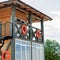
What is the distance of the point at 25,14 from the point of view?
66.2 feet

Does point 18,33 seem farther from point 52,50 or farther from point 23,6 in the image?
point 52,50

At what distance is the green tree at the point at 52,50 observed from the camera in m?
40.4

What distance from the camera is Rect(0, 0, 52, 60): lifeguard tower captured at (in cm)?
1719

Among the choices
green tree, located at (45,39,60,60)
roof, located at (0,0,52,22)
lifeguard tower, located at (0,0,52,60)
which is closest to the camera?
roof, located at (0,0,52,22)

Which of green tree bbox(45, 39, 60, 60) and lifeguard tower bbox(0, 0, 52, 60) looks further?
green tree bbox(45, 39, 60, 60)

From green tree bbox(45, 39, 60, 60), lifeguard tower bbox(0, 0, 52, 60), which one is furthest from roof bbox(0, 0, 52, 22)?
green tree bbox(45, 39, 60, 60)

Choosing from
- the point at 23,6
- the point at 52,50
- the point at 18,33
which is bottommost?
the point at 52,50

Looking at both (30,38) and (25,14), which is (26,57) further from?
(25,14)

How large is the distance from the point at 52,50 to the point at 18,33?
2601 centimetres

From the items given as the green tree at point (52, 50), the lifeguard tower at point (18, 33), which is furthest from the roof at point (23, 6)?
the green tree at point (52, 50)

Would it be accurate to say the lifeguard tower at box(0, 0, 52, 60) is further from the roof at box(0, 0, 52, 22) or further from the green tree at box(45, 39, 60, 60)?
the green tree at box(45, 39, 60, 60)

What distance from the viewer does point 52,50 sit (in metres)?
43.2

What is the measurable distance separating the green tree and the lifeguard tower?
19928mm

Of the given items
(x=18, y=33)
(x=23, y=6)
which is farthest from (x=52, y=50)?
(x=23, y=6)
